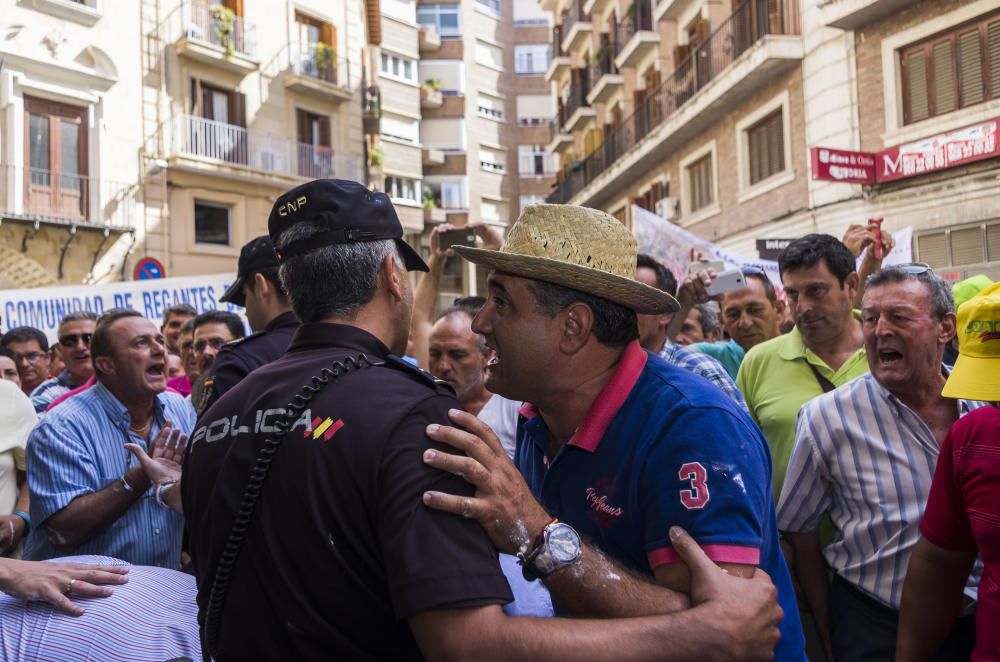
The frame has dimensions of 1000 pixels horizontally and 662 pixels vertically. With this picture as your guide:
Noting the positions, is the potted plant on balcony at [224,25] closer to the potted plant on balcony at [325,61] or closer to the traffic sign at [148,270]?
the potted plant on balcony at [325,61]

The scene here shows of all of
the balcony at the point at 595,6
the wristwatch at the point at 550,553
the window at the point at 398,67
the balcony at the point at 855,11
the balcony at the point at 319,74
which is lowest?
the wristwatch at the point at 550,553

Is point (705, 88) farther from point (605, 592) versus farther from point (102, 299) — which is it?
point (605, 592)

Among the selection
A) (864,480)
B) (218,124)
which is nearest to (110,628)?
(864,480)

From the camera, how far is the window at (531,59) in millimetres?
46250

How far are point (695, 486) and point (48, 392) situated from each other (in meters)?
5.81

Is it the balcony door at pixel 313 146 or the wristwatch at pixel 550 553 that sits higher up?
the balcony door at pixel 313 146

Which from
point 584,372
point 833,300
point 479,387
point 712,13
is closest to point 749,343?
point 833,300

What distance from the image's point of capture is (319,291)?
2.10 m

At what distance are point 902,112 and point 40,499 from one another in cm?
1495

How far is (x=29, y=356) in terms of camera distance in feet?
25.3

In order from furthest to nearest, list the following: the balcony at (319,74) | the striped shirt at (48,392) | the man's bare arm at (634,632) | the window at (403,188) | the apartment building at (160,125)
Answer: the window at (403,188)
the balcony at (319,74)
the apartment building at (160,125)
the striped shirt at (48,392)
the man's bare arm at (634,632)

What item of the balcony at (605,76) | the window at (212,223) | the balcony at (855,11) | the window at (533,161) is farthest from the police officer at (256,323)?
the window at (533,161)

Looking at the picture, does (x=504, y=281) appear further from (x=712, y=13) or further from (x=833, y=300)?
(x=712, y=13)

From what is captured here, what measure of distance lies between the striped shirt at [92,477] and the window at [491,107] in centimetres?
4129
